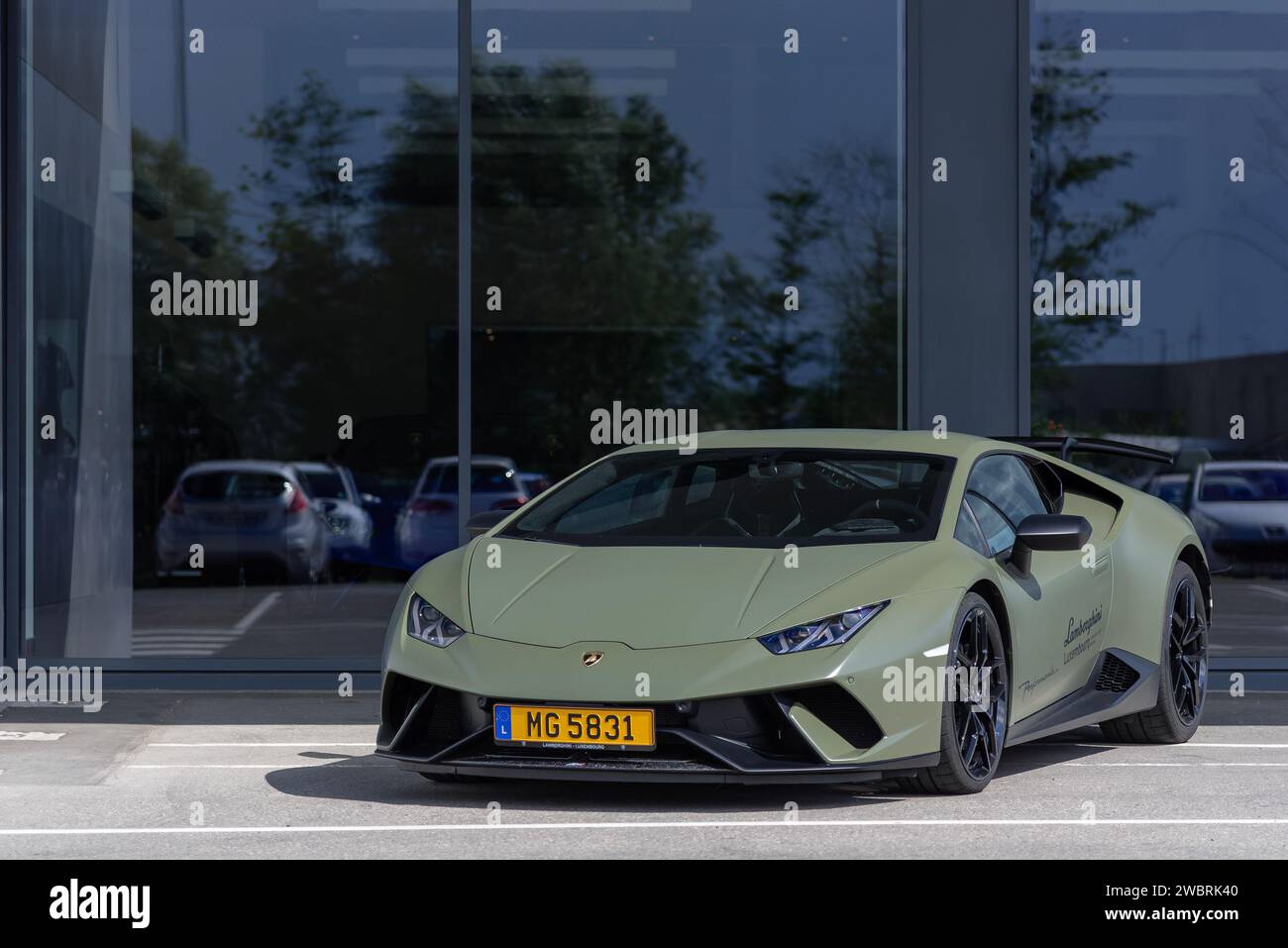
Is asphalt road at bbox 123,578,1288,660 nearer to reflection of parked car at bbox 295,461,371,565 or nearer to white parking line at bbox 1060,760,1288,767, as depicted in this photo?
reflection of parked car at bbox 295,461,371,565

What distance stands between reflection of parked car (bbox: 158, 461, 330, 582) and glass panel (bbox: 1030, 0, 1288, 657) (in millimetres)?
4799

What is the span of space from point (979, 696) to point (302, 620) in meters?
6.66

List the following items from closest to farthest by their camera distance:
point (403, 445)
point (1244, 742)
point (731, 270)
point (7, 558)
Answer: point (1244, 742), point (7, 558), point (403, 445), point (731, 270)

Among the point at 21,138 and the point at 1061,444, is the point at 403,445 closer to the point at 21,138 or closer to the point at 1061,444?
the point at 21,138

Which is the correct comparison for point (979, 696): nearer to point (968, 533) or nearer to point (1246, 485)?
point (968, 533)

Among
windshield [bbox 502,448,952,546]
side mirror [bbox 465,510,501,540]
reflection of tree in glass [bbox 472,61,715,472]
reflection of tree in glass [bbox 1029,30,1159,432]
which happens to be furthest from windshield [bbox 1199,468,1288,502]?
side mirror [bbox 465,510,501,540]

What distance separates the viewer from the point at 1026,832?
555cm

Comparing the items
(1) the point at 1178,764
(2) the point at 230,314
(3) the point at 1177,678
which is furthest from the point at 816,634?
(2) the point at 230,314

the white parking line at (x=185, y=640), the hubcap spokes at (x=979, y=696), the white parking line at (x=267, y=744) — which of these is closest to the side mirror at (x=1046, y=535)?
the hubcap spokes at (x=979, y=696)

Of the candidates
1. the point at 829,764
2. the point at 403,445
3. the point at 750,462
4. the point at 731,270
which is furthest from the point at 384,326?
the point at 829,764

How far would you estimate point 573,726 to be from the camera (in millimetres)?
5688

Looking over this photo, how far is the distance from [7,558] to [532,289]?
5.80 m

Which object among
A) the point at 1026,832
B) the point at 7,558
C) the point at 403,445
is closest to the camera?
the point at 1026,832

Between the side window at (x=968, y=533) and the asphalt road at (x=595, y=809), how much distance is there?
0.85 meters
